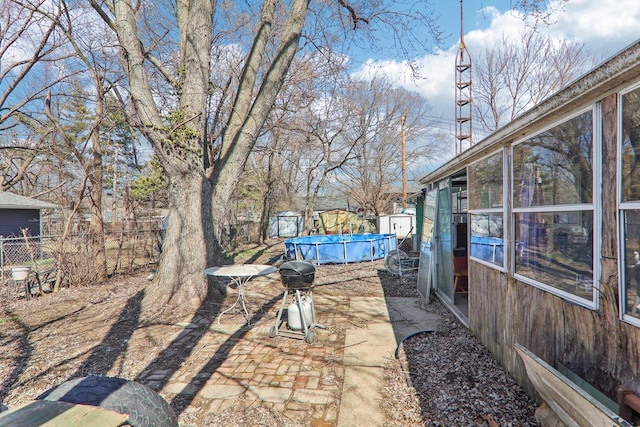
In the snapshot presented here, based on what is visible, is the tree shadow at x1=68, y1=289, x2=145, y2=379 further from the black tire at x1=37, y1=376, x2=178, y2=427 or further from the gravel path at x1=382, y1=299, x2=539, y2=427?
the gravel path at x1=382, y1=299, x2=539, y2=427

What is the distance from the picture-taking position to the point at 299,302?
175 inches

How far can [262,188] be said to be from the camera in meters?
19.7

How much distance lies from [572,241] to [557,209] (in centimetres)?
28

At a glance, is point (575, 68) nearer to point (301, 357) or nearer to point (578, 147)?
point (578, 147)

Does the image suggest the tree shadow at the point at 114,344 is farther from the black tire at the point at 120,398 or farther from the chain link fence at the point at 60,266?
the chain link fence at the point at 60,266

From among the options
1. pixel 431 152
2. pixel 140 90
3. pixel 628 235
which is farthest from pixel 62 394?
pixel 431 152

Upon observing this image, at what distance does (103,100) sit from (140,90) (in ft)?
12.2

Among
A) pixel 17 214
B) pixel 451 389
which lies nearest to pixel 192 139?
pixel 451 389

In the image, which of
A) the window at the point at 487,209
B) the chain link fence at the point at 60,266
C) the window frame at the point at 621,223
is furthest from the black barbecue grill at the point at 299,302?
the chain link fence at the point at 60,266

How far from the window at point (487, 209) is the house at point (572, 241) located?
24 mm

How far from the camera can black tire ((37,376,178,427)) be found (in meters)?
1.84

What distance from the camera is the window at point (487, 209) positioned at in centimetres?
361

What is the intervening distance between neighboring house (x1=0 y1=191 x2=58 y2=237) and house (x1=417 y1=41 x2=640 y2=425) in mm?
15214

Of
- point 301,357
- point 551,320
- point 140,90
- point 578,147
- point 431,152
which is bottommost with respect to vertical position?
point 301,357
